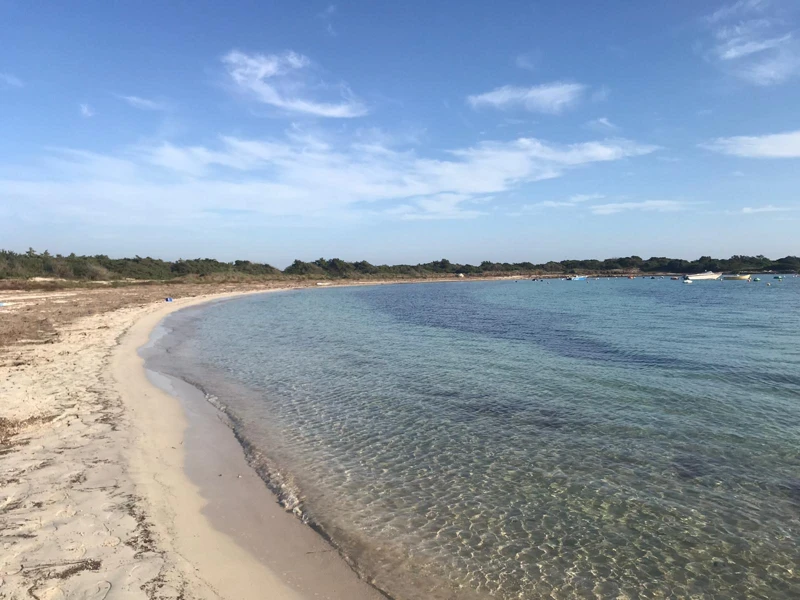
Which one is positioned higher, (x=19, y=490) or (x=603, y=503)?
(x=19, y=490)

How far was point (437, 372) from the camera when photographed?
1592 cm

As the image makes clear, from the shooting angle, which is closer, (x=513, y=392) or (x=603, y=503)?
(x=603, y=503)

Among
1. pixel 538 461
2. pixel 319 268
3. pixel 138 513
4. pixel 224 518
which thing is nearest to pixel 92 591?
pixel 138 513

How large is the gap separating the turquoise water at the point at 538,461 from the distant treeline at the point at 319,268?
59192 millimetres

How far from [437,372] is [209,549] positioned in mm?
10987

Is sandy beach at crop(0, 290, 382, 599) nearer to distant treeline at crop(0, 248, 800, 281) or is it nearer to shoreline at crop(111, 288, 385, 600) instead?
shoreline at crop(111, 288, 385, 600)

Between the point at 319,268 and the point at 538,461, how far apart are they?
13011cm

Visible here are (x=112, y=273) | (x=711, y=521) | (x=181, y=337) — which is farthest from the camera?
(x=112, y=273)

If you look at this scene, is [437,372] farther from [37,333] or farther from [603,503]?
[37,333]

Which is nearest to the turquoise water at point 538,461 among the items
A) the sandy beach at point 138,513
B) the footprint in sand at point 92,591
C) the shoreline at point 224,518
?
the shoreline at point 224,518

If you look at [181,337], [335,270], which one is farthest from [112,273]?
[335,270]

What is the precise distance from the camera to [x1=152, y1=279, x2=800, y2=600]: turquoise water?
5.51m

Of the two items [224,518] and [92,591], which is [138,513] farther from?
[92,591]

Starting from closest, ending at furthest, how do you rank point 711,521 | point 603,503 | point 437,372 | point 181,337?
point 711,521 → point 603,503 → point 437,372 → point 181,337
